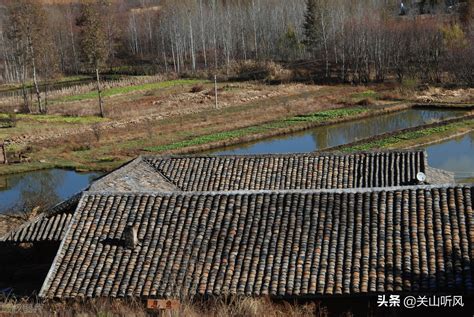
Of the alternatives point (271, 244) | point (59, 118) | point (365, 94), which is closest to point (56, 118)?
point (59, 118)

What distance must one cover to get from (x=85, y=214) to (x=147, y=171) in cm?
550

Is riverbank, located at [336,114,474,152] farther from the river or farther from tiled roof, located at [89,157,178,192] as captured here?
tiled roof, located at [89,157,178,192]

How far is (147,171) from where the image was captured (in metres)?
17.9

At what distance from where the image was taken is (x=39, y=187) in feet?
85.1

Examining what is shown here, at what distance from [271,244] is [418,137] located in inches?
775

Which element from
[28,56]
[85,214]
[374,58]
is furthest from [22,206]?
[374,58]

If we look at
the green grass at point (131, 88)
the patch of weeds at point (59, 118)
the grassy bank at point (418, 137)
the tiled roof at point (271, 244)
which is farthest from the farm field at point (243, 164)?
the green grass at point (131, 88)

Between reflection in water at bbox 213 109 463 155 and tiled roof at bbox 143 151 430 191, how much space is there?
11.6 m

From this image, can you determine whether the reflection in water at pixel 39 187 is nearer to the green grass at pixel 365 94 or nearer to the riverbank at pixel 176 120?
the riverbank at pixel 176 120

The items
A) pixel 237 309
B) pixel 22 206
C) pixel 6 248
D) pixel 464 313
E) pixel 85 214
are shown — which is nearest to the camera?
pixel 237 309

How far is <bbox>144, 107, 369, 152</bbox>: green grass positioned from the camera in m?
30.7

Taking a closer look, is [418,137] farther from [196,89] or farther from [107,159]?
[196,89]

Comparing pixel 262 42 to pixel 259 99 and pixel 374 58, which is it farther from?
pixel 259 99

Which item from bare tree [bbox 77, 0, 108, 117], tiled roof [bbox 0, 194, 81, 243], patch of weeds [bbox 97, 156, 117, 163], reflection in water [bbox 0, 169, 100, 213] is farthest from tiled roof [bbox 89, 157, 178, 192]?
bare tree [bbox 77, 0, 108, 117]
